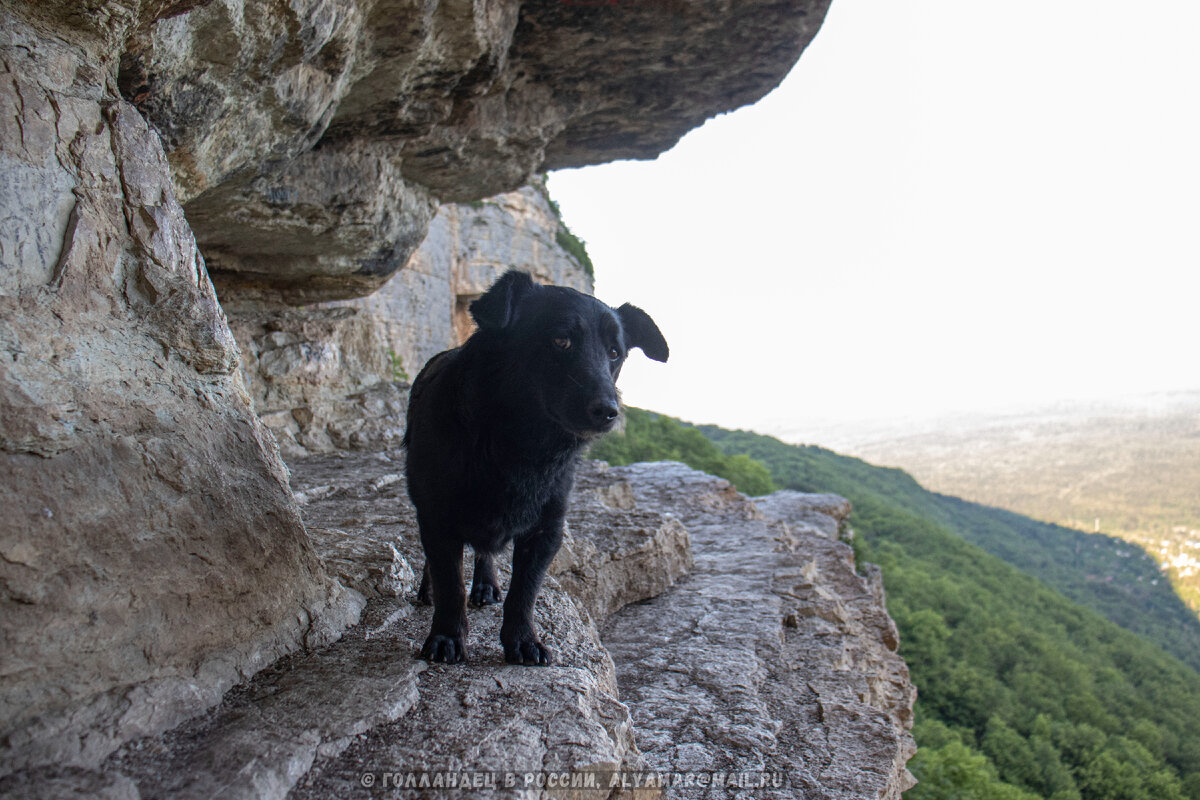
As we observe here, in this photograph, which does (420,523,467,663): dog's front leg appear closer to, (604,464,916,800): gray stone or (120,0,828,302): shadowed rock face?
(604,464,916,800): gray stone

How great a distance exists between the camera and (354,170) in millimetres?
5055

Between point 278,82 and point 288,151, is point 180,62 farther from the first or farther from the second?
point 288,151

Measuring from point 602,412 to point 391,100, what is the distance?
3.03 meters

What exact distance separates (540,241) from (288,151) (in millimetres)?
12447

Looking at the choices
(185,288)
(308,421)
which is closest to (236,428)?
(185,288)

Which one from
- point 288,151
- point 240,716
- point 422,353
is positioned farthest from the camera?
point 422,353

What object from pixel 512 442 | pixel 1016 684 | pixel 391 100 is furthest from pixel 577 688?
pixel 1016 684

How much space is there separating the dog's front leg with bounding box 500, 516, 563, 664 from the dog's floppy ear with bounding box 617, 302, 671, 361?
81 cm

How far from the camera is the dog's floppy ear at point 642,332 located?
308 centimetres

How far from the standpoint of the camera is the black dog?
259cm

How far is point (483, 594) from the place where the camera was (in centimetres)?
333

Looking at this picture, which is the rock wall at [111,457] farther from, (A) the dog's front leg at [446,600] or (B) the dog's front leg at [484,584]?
(B) the dog's front leg at [484,584]

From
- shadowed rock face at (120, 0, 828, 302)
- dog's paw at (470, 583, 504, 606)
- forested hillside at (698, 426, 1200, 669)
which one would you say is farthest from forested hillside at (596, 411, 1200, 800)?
shadowed rock face at (120, 0, 828, 302)

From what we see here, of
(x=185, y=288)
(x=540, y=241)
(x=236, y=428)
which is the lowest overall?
(x=236, y=428)
